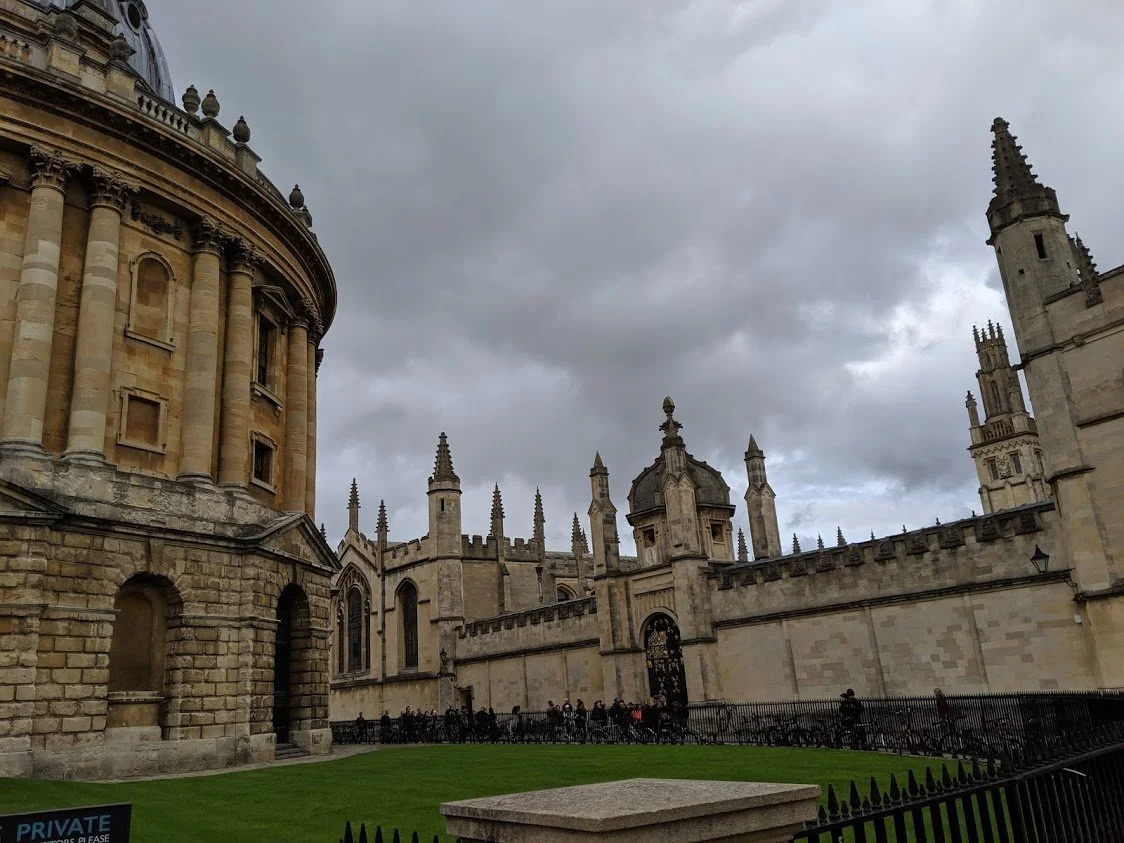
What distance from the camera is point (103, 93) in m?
21.4

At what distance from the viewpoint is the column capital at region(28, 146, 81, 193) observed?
20.5m

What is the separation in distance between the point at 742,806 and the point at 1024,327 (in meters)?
23.2

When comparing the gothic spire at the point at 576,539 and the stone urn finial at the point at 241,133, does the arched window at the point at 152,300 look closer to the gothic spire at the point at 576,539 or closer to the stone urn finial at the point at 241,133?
the stone urn finial at the point at 241,133

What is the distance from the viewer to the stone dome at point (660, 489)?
35.5 m

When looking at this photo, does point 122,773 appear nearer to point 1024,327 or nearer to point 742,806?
point 742,806

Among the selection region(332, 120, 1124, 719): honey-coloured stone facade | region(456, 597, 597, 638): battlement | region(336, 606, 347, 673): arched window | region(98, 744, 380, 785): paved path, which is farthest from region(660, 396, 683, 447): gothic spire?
region(336, 606, 347, 673): arched window

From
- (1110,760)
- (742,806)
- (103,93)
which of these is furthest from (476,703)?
(742,806)

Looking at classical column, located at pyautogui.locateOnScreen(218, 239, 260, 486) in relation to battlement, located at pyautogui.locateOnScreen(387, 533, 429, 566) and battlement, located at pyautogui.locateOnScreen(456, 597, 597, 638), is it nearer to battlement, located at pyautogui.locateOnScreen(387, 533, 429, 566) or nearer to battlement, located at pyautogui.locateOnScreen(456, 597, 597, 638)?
battlement, located at pyautogui.locateOnScreen(456, 597, 597, 638)

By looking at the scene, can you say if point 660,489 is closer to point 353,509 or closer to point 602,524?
point 602,524

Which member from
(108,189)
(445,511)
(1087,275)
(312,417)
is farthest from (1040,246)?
(445,511)

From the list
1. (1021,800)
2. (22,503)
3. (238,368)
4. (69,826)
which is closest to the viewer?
(69,826)

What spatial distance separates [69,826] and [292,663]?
2264 cm

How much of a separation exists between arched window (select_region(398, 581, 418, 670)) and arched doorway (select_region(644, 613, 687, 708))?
19.3 m

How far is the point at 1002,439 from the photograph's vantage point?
71.9m
